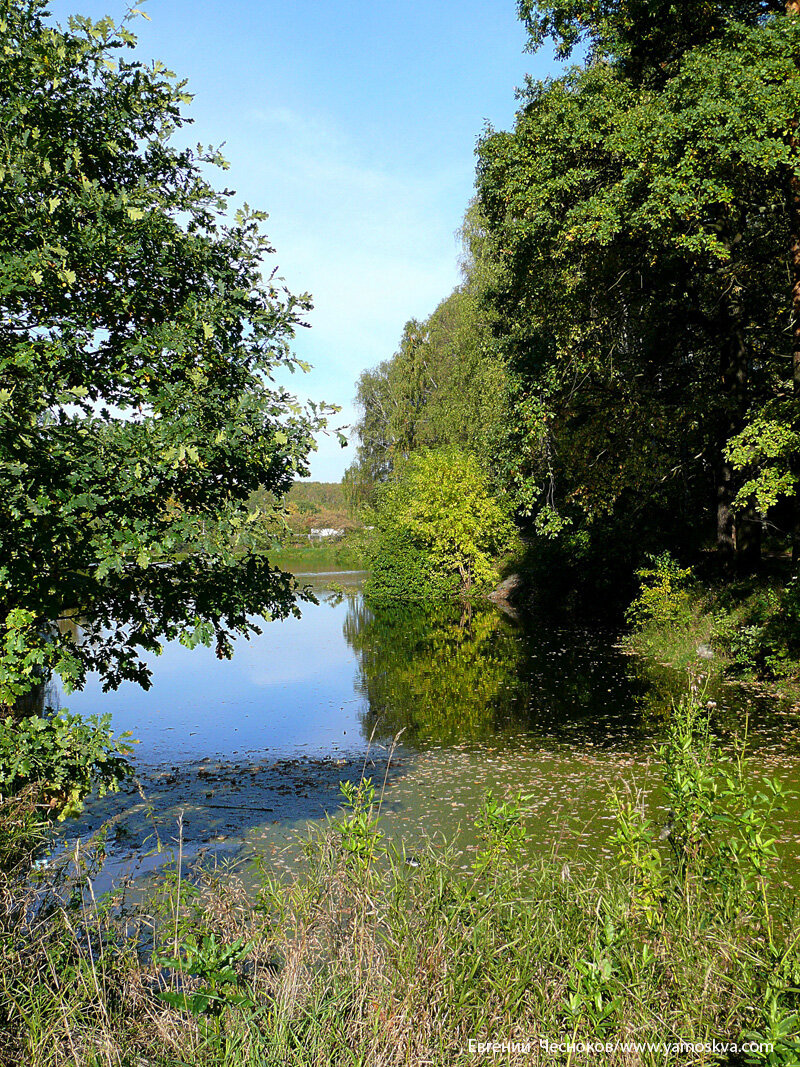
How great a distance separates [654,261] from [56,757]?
43.6 ft

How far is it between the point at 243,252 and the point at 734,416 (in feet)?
40.2

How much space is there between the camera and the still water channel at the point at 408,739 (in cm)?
799

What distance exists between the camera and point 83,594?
17.7ft

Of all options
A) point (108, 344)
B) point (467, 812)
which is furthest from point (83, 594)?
point (467, 812)

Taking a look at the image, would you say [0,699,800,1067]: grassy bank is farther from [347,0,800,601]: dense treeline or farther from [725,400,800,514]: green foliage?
[347,0,800,601]: dense treeline

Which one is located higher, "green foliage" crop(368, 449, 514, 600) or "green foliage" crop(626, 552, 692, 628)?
"green foliage" crop(368, 449, 514, 600)

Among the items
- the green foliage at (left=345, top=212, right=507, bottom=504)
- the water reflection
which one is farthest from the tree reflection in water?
the green foliage at (left=345, top=212, right=507, bottom=504)

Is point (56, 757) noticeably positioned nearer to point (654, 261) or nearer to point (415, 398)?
point (654, 261)

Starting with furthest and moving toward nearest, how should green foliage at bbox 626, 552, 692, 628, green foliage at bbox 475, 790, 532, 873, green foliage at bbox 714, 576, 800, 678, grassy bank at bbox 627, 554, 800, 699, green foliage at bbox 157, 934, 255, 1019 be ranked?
green foliage at bbox 626, 552, 692, 628
grassy bank at bbox 627, 554, 800, 699
green foliage at bbox 714, 576, 800, 678
green foliage at bbox 475, 790, 532, 873
green foliage at bbox 157, 934, 255, 1019

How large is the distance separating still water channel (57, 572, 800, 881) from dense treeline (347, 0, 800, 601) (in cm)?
376

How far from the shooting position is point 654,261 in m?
13.8

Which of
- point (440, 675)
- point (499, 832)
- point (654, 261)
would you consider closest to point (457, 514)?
point (440, 675)

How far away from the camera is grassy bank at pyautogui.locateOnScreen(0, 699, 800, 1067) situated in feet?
9.60

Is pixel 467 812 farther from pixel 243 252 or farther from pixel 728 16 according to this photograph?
pixel 728 16
